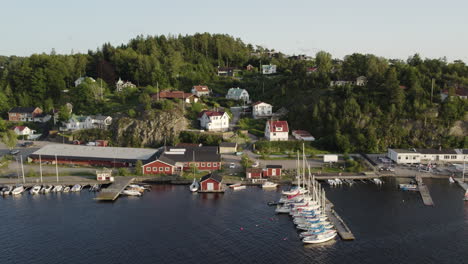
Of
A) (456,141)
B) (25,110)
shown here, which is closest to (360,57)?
(456,141)

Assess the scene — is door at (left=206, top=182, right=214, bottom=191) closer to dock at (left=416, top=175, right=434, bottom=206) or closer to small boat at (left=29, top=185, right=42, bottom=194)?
small boat at (left=29, top=185, right=42, bottom=194)

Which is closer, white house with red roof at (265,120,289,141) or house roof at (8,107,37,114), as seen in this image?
white house with red roof at (265,120,289,141)

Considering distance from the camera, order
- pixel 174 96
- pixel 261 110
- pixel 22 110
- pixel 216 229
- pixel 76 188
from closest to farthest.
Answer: pixel 216 229 < pixel 76 188 < pixel 261 110 < pixel 174 96 < pixel 22 110

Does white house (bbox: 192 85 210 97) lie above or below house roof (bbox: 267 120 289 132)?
above

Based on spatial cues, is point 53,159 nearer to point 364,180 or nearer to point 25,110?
point 25,110

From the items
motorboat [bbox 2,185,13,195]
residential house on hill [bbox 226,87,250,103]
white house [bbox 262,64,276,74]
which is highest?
white house [bbox 262,64,276,74]

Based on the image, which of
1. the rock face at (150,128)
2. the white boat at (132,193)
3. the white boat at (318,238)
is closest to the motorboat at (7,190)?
the white boat at (132,193)

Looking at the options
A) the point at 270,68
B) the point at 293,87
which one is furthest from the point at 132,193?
the point at 270,68

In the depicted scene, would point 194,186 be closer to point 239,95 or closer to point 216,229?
point 216,229

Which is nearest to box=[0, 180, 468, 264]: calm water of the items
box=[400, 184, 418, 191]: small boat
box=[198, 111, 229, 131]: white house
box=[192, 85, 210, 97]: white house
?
box=[400, 184, 418, 191]: small boat
